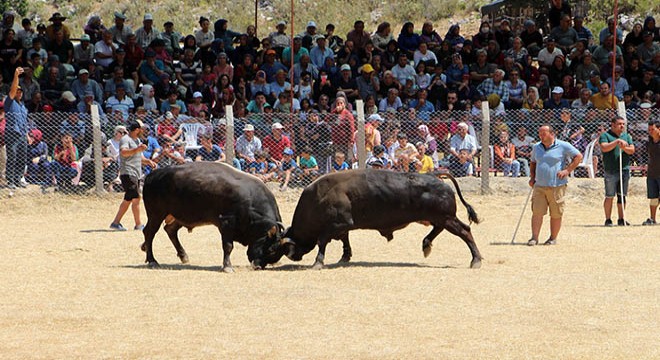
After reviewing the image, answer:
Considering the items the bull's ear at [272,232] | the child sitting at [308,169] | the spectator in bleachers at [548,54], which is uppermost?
the spectator in bleachers at [548,54]

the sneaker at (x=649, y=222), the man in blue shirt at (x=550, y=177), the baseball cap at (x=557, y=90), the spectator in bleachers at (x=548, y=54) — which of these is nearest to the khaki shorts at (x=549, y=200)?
the man in blue shirt at (x=550, y=177)

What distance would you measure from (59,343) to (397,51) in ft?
54.8

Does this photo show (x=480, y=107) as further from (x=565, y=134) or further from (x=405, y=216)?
(x=405, y=216)

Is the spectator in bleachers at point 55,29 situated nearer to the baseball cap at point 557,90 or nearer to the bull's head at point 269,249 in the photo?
the baseball cap at point 557,90

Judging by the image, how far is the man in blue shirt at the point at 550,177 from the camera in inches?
604

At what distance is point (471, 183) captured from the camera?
21.0 meters

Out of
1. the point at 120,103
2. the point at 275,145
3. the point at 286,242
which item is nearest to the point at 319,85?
the point at 275,145

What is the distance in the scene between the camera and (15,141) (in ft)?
65.7

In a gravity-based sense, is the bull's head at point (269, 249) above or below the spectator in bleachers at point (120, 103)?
below

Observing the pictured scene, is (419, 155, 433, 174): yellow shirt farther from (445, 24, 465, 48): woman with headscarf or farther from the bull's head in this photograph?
the bull's head

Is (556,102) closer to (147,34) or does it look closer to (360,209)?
(147,34)

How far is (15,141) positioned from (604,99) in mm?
10778

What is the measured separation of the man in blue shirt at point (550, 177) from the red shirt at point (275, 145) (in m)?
6.07

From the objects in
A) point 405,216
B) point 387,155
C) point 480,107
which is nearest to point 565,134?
point 480,107
